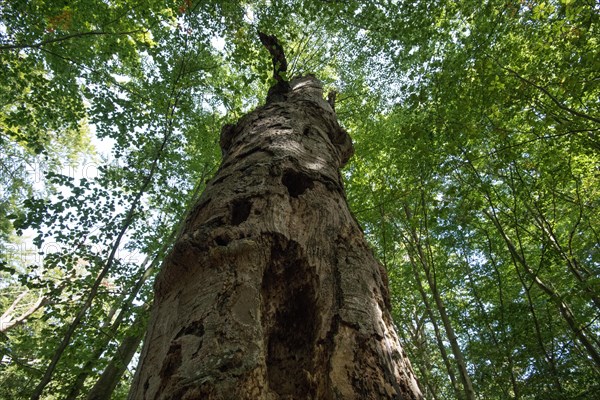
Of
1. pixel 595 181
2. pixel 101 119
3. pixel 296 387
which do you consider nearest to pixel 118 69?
pixel 101 119

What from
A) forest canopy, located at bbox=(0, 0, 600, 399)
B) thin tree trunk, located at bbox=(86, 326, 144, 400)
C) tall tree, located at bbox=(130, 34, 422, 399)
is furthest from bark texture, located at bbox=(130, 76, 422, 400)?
A: thin tree trunk, located at bbox=(86, 326, 144, 400)

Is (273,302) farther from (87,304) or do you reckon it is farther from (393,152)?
(393,152)

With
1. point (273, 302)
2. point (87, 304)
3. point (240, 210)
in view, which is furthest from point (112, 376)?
point (273, 302)

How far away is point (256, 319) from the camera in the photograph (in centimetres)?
133

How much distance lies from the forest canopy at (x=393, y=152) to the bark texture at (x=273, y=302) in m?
2.66

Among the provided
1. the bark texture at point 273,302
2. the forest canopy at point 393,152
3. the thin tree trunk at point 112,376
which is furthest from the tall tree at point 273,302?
the thin tree trunk at point 112,376

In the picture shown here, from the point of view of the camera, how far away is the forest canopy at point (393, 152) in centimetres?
499

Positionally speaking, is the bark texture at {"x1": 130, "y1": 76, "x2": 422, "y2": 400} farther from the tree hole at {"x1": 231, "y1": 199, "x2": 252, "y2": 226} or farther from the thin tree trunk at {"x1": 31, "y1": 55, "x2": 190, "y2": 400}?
the thin tree trunk at {"x1": 31, "y1": 55, "x2": 190, "y2": 400}

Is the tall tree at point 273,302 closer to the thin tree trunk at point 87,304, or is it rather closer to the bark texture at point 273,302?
the bark texture at point 273,302

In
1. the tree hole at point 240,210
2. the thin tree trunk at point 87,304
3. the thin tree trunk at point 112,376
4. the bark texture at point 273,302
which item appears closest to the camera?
the bark texture at point 273,302

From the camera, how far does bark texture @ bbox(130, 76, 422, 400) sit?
1.19 m

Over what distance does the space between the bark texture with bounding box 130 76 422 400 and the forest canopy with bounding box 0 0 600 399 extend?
2660 mm

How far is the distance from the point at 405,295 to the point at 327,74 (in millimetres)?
8450

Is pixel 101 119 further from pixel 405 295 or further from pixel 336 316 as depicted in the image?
pixel 405 295
